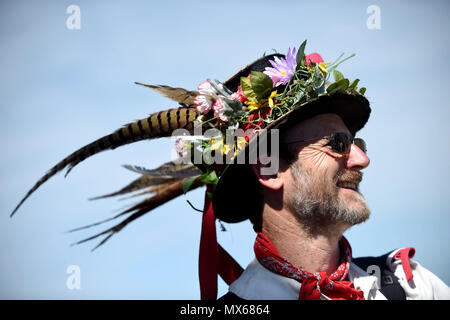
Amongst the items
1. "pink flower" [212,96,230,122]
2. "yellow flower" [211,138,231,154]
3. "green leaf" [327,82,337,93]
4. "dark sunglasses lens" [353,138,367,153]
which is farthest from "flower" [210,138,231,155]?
"dark sunglasses lens" [353,138,367,153]

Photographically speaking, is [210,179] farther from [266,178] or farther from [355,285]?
[355,285]

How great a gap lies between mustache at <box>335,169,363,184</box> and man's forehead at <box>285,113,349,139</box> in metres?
0.27

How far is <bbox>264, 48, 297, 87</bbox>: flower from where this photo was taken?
4.84 meters

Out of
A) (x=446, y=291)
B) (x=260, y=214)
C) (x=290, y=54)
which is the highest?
(x=290, y=54)

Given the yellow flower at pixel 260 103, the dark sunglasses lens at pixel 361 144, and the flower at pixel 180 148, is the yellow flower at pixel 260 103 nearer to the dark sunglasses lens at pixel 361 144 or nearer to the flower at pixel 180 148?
the flower at pixel 180 148

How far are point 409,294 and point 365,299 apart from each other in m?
0.30

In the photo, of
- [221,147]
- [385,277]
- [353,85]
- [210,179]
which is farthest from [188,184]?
[385,277]

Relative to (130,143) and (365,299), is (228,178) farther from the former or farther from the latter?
(365,299)

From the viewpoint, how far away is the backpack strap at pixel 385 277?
15.7ft

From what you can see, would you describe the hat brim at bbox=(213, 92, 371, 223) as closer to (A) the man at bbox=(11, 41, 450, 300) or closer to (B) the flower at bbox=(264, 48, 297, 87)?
(A) the man at bbox=(11, 41, 450, 300)

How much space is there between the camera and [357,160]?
15.8 feet

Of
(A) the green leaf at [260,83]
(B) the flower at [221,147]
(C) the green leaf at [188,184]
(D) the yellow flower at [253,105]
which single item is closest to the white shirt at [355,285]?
(C) the green leaf at [188,184]
